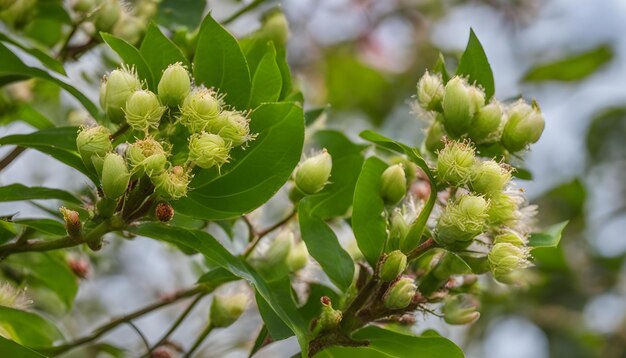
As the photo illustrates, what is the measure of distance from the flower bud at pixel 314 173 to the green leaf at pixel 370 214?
0.08m

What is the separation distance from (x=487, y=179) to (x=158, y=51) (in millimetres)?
575

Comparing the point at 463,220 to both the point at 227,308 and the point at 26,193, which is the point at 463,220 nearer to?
the point at 227,308

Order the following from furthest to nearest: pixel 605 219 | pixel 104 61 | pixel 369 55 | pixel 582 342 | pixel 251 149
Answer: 1. pixel 369 55
2. pixel 605 219
3. pixel 582 342
4. pixel 104 61
5. pixel 251 149

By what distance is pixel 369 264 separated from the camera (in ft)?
5.28

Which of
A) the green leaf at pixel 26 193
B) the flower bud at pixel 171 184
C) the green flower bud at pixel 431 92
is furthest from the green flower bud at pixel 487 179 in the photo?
the green leaf at pixel 26 193

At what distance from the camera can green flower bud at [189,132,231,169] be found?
1408mm

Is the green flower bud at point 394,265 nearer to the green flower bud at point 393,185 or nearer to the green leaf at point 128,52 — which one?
the green flower bud at point 393,185

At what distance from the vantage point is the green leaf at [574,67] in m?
4.73

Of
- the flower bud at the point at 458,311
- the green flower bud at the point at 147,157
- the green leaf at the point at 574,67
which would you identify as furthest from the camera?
the green leaf at the point at 574,67

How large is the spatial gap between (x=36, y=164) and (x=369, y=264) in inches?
90.9

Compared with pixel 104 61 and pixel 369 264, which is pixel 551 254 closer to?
pixel 104 61

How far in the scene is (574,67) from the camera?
4.81m

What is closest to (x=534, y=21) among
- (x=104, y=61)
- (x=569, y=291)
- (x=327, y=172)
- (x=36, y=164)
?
(x=569, y=291)

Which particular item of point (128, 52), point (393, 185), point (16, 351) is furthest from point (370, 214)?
→ point (16, 351)
